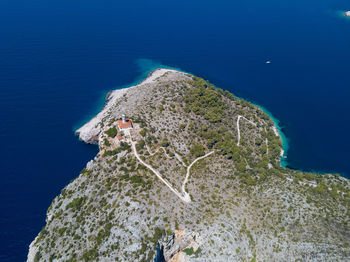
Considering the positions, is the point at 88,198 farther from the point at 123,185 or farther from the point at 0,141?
the point at 0,141

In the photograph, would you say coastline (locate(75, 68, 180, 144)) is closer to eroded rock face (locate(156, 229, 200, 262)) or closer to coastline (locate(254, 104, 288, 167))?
eroded rock face (locate(156, 229, 200, 262))

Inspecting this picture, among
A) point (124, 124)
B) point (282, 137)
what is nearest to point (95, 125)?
point (124, 124)

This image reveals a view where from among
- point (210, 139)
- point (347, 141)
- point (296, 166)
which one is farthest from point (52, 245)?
point (347, 141)

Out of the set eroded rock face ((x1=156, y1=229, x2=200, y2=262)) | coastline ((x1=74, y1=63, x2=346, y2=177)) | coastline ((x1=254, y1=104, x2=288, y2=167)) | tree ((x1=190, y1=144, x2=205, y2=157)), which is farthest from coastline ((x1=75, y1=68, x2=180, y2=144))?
coastline ((x1=254, y1=104, x2=288, y2=167))

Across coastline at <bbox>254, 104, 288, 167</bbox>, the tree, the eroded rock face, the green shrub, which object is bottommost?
coastline at <bbox>254, 104, 288, 167</bbox>

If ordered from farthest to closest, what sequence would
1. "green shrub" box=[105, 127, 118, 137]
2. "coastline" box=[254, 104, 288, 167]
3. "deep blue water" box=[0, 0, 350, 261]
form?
1. "coastline" box=[254, 104, 288, 167]
2. "deep blue water" box=[0, 0, 350, 261]
3. "green shrub" box=[105, 127, 118, 137]

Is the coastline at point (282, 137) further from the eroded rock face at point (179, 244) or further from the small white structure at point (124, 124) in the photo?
the small white structure at point (124, 124)

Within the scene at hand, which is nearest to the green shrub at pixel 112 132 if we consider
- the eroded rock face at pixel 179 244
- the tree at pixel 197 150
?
the tree at pixel 197 150
